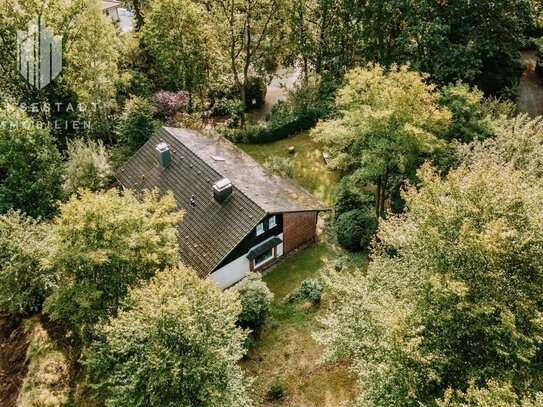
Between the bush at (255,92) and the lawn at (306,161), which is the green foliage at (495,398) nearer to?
the lawn at (306,161)

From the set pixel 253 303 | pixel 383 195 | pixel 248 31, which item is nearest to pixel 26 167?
pixel 253 303

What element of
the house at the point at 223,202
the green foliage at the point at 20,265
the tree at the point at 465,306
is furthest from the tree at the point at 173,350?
the house at the point at 223,202

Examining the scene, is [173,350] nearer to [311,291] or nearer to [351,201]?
[311,291]

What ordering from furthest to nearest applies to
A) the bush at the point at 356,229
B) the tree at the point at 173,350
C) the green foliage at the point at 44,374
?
1. the bush at the point at 356,229
2. the green foliage at the point at 44,374
3. the tree at the point at 173,350

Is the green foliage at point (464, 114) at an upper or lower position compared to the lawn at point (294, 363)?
upper

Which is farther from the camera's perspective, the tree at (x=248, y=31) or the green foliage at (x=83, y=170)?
the tree at (x=248, y=31)

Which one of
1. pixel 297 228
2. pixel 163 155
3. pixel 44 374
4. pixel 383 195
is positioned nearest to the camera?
pixel 44 374

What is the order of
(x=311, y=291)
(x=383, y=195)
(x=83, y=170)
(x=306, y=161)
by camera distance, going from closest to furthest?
(x=311, y=291) → (x=383, y=195) → (x=83, y=170) → (x=306, y=161)

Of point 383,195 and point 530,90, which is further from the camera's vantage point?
point 530,90
